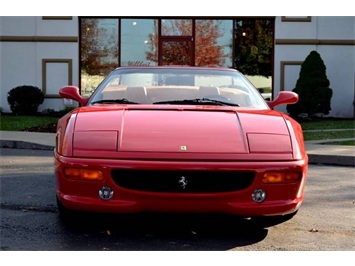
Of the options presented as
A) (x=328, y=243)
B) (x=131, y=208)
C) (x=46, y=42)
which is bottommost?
(x=328, y=243)

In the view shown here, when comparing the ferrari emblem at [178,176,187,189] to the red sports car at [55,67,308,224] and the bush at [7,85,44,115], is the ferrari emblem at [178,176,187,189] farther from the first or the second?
the bush at [7,85,44,115]

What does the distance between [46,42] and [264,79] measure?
6.58 meters

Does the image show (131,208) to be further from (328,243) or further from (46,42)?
(46,42)

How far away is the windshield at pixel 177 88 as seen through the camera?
218 inches

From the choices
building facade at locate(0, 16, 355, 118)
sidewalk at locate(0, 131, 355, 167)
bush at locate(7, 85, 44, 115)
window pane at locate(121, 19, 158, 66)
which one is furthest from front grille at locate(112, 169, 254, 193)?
window pane at locate(121, 19, 158, 66)

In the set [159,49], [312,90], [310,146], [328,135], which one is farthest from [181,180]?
[159,49]

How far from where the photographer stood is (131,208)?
4.32 metres

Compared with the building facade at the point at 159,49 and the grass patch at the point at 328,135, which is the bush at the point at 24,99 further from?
the grass patch at the point at 328,135

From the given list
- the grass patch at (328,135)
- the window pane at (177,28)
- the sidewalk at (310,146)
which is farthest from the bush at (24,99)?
the grass patch at (328,135)

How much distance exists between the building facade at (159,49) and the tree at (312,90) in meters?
0.89

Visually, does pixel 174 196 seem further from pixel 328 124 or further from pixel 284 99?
pixel 328 124

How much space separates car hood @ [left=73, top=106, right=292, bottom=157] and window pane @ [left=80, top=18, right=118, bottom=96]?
45.7 ft

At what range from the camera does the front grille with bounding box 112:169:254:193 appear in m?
4.33

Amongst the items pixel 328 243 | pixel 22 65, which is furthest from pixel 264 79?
pixel 328 243
